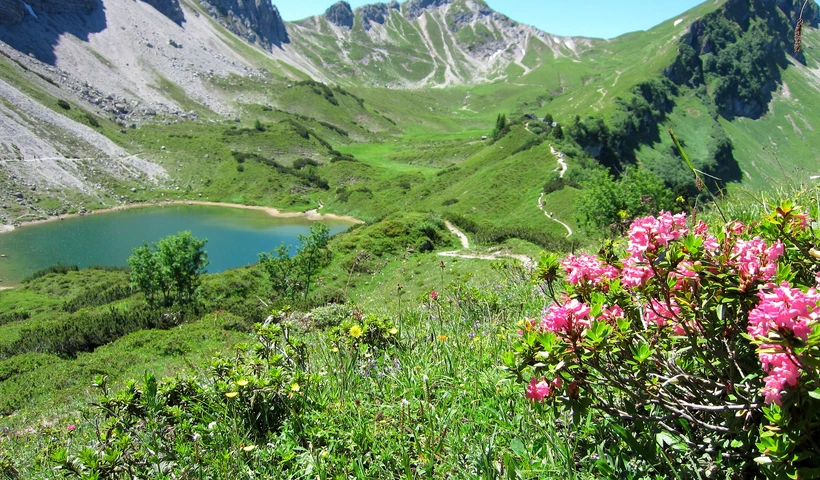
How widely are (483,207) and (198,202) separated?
2472 inches

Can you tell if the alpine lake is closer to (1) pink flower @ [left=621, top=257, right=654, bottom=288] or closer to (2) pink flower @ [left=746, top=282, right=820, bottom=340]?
(1) pink flower @ [left=621, top=257, right=654, bottom=288]

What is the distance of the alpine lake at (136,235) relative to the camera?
56.8 m

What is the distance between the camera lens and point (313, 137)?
134 m

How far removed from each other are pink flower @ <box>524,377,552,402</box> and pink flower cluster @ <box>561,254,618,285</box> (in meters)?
0.79

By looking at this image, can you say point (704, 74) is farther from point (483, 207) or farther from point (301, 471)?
point (301, 471)

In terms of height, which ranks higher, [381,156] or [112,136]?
[112,136]

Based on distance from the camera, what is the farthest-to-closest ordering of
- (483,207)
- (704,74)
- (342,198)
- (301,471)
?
(704,74), (342,198), (483,207), (301,471)

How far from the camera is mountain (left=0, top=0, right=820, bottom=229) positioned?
80.2 metres

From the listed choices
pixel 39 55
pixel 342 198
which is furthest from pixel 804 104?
pixel 39 55

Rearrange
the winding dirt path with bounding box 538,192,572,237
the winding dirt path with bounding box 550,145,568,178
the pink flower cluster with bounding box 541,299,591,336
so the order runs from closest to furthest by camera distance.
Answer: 1. the pink flower cluster with bounding box 541,299,591,336
2. the winding dirt path with bounding box 538,192,572,237
3. the winding dirt path with bounding box 550,145,568,178

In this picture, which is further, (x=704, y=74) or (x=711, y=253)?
(x=704, y=74)

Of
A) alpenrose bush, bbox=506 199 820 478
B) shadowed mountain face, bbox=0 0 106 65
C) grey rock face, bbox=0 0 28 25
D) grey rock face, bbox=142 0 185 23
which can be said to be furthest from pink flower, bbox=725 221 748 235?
grey rock face, bbox=142 0 185 23

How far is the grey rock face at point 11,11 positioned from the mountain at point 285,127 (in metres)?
0.35

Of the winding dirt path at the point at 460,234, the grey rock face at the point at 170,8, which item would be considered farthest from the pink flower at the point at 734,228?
the grey rock face at the point at 170,8
